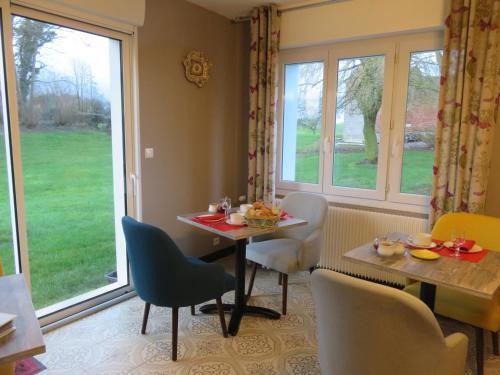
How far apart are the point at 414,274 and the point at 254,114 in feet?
7.81

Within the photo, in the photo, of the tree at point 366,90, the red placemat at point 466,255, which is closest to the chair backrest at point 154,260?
the red placemat at point 466,255

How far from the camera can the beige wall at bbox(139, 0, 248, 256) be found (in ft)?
10.3

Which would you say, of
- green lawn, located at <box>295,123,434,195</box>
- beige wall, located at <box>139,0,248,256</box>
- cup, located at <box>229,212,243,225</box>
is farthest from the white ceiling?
cup, located at <box>229,212,243,225</box>

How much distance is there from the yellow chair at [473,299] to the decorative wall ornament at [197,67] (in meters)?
2.41

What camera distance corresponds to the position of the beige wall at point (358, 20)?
2.86 m

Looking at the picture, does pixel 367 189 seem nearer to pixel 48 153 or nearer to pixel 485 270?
pixel 485 270

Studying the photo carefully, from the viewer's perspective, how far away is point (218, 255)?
13.3ft

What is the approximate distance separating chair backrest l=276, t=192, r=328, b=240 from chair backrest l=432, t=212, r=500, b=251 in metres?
0.90

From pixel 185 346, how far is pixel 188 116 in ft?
6.71

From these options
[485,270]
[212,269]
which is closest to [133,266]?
[212,269]

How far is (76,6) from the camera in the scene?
2.46 metres

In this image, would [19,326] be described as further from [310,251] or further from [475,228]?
[475,228]

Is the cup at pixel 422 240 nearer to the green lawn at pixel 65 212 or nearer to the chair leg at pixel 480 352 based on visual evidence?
the chair leg at pixel 480 352

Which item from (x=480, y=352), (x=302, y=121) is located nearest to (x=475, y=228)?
(x=480, y=352)
